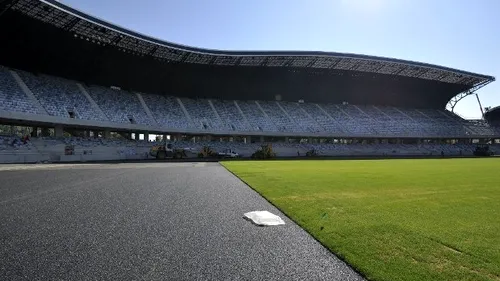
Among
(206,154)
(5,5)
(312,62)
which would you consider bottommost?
(206,154)

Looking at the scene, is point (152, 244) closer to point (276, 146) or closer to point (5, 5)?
point (5, 5)

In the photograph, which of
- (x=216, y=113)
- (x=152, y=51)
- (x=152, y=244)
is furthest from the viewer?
(x=216, y=113)

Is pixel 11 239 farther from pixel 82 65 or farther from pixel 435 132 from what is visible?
pixel 435 132

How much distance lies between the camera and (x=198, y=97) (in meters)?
72.1

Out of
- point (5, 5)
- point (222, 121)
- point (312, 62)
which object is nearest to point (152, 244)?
point (5, 5)

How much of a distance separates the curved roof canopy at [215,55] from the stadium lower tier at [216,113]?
29.6 ft

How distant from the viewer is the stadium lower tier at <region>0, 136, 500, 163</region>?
135ft

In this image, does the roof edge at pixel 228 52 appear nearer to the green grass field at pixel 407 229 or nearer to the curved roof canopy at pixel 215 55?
the curved roof canopy at pixel 215 55

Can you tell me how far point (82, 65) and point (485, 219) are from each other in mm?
60214

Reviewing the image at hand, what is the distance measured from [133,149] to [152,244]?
49.1 metres

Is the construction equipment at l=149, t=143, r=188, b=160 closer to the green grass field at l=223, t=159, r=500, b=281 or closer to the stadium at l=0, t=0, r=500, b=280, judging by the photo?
the stadium at l=0, t=0, r=500, b=280

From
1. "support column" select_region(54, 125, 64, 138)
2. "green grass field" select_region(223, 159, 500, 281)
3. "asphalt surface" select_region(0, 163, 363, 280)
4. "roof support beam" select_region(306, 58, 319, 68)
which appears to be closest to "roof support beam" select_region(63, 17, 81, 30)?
"support column" select_region(54, 125, 64, 138)

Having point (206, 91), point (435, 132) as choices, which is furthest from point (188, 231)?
point (435, 132)

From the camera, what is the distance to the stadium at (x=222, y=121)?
6656 mm
